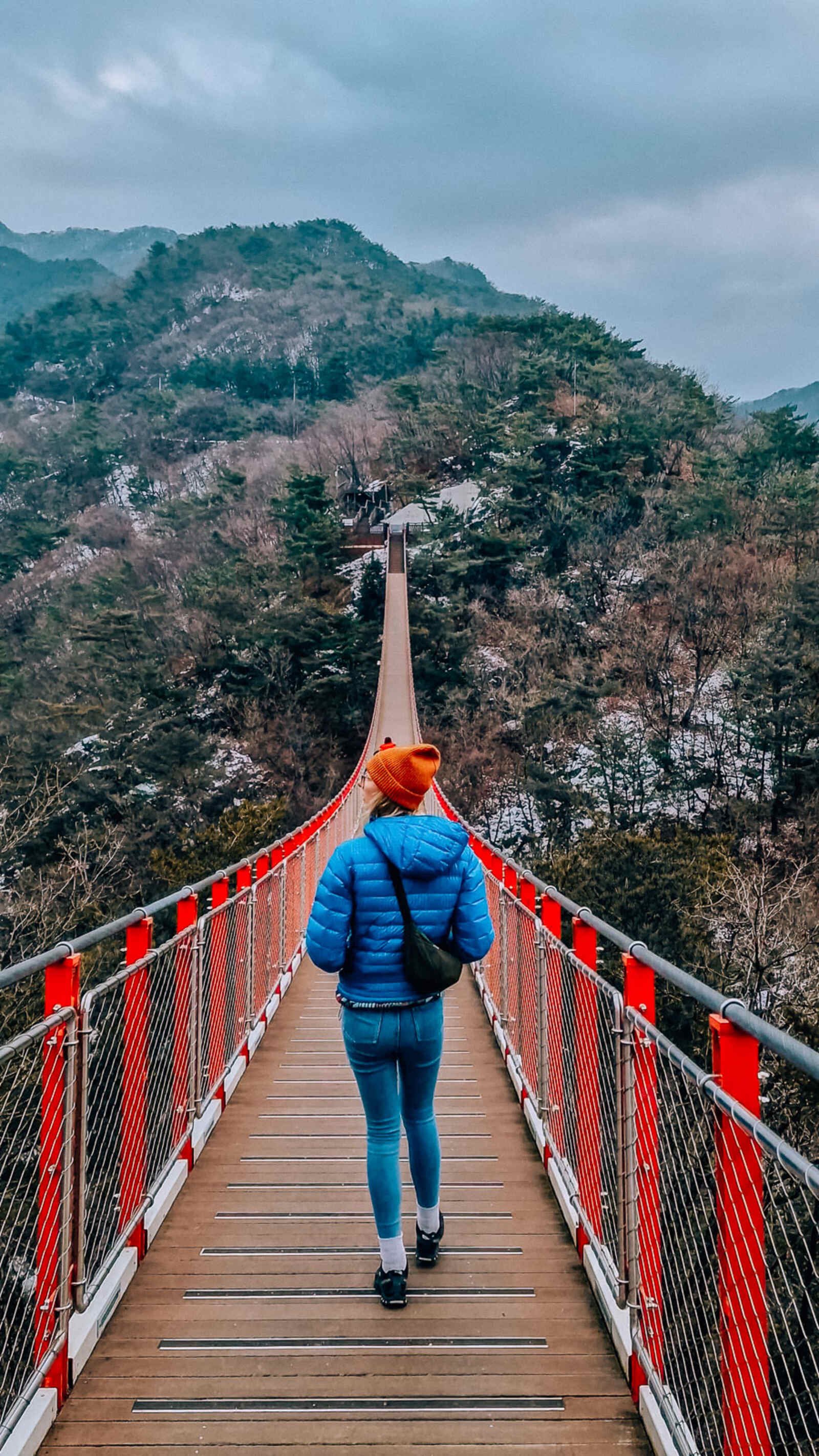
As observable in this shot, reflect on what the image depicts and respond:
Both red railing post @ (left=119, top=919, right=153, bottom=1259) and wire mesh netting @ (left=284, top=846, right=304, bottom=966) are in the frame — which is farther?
wire mesh netting @ (left=284, top=846, right=304, bottom=966)

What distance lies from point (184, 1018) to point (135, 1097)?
78cm

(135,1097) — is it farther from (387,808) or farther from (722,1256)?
(722,1256)

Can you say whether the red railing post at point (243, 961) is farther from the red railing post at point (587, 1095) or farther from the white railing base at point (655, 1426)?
the white railing base at point (655, 1426)

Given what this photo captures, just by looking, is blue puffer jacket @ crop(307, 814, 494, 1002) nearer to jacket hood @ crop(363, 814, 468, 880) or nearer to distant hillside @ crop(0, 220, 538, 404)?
jacket hood @ crop(363, 814, 468, 880)

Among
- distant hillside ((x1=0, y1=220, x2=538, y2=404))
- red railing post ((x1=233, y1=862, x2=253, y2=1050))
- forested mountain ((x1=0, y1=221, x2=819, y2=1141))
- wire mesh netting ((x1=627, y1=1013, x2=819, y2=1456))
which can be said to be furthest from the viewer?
distant hillside ((x1=0, y1=220, x2=538, y2=404))

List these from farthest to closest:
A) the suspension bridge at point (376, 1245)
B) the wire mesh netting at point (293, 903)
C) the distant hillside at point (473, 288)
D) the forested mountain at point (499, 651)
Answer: the distant hillside at point (473, 288) → the forested mountain at point (499, 651) → the wire mesh netting at point (293, 903) → the suspension bridge at point (376, 1245)

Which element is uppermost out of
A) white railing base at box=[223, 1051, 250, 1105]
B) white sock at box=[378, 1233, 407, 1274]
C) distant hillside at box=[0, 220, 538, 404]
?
distant hillside at box=[0, 220, 538, 404]

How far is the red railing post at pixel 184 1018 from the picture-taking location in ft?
12.1

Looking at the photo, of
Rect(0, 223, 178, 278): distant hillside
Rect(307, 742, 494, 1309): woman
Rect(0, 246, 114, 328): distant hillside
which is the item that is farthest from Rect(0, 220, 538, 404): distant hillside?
Rect(307, 742, 494, 1309): woman

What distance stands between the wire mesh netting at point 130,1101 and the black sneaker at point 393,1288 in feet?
2.53

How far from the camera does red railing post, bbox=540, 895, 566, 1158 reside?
3.59 m

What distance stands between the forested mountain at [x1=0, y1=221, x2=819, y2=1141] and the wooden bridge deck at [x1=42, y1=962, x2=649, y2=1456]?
809 centimetres

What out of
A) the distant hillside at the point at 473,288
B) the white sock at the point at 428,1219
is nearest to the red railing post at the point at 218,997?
the white sock at the point at 428,1219

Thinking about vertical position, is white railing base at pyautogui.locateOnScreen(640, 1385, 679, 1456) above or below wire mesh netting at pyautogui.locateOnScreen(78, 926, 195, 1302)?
below
